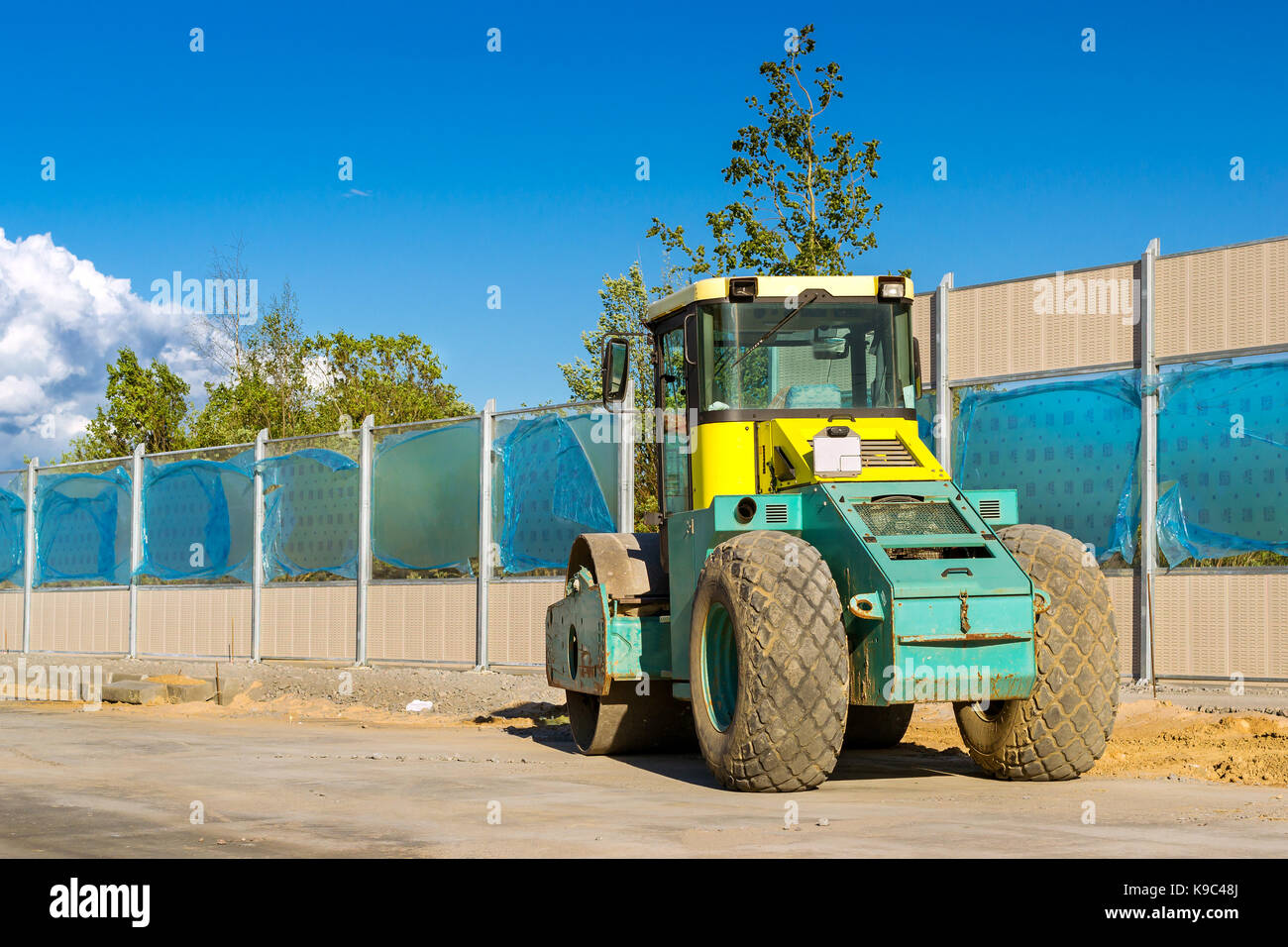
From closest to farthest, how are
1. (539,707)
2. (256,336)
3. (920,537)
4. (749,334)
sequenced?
(920,537), (749,334), (539,707), (256,336)

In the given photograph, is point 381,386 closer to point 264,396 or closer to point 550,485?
point 264,396

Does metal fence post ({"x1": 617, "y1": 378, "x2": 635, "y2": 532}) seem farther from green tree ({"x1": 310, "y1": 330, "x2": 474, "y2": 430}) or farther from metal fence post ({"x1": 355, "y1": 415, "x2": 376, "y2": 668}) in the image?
green tree ({"x1": 310, "y1": 330, "x2": 474, "y2": 430})

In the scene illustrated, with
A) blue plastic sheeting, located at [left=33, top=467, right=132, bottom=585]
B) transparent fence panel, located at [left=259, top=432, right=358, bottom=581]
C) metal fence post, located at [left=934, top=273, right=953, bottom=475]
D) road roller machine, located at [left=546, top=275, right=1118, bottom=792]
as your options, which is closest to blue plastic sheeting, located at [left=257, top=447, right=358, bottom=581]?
transparent fence panel, located at [left=259, top=432, right=358, bottom=581]

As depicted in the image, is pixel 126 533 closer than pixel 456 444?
No

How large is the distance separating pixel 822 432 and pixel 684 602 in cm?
158

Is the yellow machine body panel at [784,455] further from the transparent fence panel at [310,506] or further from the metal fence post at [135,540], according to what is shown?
the metal fence post at [135,540]

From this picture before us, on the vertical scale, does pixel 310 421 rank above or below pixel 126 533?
above

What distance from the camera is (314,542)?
22828 millimetres

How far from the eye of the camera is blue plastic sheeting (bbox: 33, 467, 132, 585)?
2711 centimetres

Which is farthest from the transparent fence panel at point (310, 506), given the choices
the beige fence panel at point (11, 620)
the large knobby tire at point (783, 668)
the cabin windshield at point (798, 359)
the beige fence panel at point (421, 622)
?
the large knobby tire at point (783, 668)

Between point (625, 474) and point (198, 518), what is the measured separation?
10.4 metres

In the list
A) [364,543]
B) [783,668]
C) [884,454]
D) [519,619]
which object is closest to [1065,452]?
[884,454]

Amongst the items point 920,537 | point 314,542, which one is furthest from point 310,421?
point 920,537
